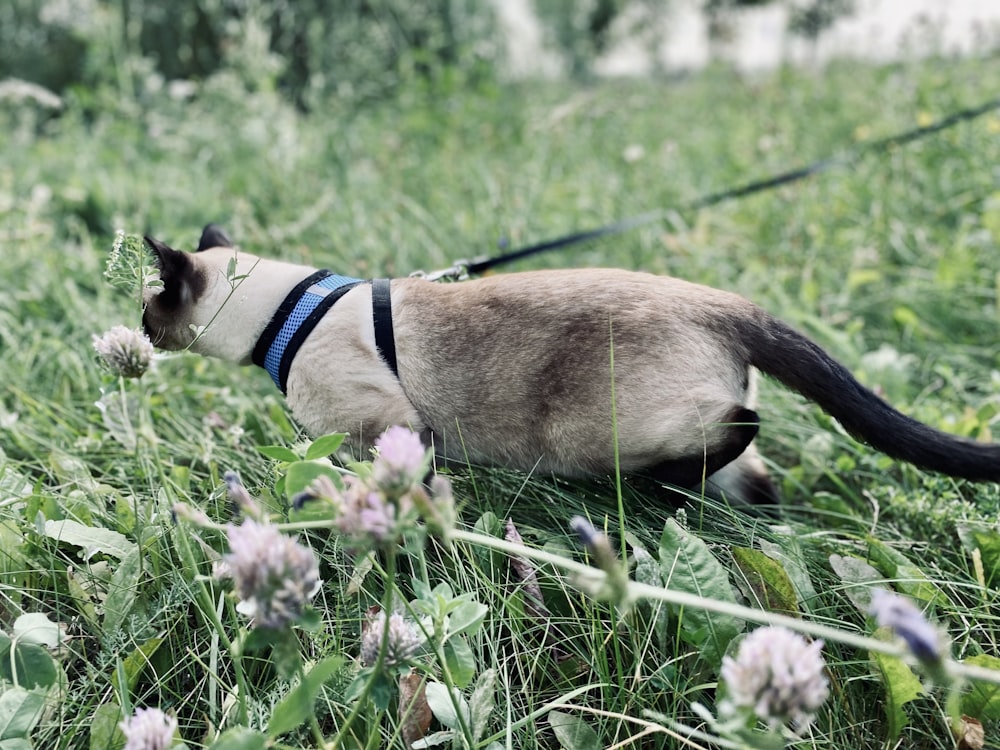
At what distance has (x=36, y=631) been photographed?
4.21ft

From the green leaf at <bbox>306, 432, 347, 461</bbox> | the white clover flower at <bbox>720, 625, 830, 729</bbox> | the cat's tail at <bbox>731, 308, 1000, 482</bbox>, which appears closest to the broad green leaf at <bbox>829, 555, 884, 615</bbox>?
the cat's tail at <bbox>731, 308, 1000, 482</bbox>

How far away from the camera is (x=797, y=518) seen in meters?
2.01

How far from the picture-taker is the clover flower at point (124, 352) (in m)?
1.04

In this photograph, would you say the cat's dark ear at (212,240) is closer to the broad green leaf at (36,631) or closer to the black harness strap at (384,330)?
the black harness strap at (384,330)

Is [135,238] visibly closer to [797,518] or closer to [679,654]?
[679,654]

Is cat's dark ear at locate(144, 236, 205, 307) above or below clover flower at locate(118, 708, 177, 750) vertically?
above

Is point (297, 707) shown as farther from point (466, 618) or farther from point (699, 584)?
point (699, 584)

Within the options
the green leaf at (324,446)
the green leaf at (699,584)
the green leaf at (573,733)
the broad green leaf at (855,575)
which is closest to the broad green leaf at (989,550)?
the broad green leaf at (855,575)

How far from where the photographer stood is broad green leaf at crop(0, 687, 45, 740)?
3.85ft

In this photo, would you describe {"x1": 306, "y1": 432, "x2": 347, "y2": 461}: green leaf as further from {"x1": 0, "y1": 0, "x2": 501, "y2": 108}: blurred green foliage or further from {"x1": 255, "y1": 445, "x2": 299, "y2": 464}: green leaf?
{"x1": 0, "y1": 0, "x2": 501, "y2": 108}: blurred green foliage

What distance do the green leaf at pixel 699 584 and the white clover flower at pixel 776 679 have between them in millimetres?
598

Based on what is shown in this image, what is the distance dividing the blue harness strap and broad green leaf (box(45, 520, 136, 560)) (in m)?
→ 0.49

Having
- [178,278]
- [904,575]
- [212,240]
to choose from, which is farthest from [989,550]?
[212,240]

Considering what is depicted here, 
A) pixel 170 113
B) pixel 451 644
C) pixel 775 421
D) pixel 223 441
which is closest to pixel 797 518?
pixel 775 421
